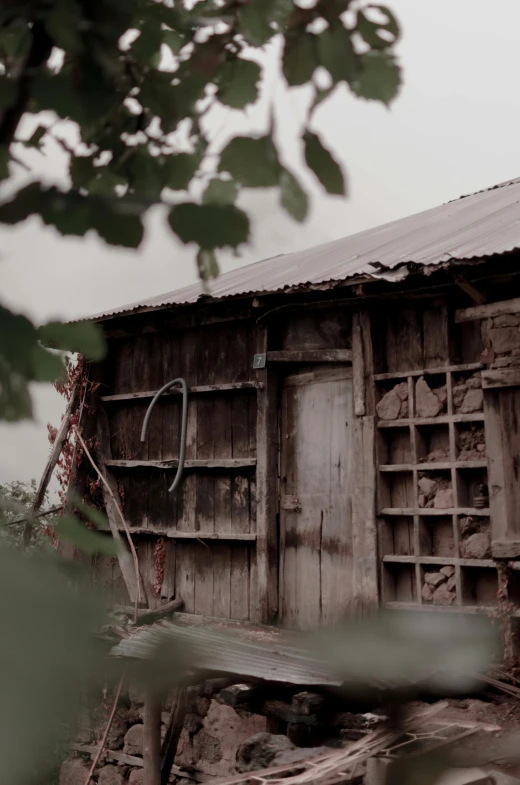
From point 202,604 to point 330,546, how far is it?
1.65m

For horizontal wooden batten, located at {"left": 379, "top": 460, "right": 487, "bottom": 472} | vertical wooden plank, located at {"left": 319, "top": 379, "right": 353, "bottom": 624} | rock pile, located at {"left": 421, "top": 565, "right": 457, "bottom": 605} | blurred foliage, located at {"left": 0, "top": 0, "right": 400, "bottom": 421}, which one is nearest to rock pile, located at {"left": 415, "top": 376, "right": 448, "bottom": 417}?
horizontal wooden batten, located at {"left": 379, "top": 460, "right": 487, "bottom": 472}

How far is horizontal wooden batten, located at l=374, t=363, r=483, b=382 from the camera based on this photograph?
5.87m

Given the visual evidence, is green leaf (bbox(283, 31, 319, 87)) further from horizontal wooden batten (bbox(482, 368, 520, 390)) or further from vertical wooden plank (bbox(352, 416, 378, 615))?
vertical wooden plank (bbox(352, 416, 378, 615))

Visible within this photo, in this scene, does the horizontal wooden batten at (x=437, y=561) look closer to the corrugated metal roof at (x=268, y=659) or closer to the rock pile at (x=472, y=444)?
the rock pile at (x=472, y=444)

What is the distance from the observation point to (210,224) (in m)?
0.70

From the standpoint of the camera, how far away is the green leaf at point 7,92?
0.74 metres

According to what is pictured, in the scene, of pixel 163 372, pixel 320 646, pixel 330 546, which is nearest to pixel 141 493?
pixel 163 372

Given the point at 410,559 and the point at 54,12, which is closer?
the point at 54,12

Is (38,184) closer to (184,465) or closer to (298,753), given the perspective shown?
(298,753)

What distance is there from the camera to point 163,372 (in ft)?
27.5

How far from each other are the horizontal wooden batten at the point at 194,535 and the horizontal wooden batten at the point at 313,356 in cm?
166

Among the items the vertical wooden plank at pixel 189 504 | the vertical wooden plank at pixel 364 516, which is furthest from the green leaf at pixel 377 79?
the vertical wooden plank at pixel 189 504

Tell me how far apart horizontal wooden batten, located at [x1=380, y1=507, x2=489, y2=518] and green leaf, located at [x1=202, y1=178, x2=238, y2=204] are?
5.19 m

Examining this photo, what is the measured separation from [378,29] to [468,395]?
17.1ft
